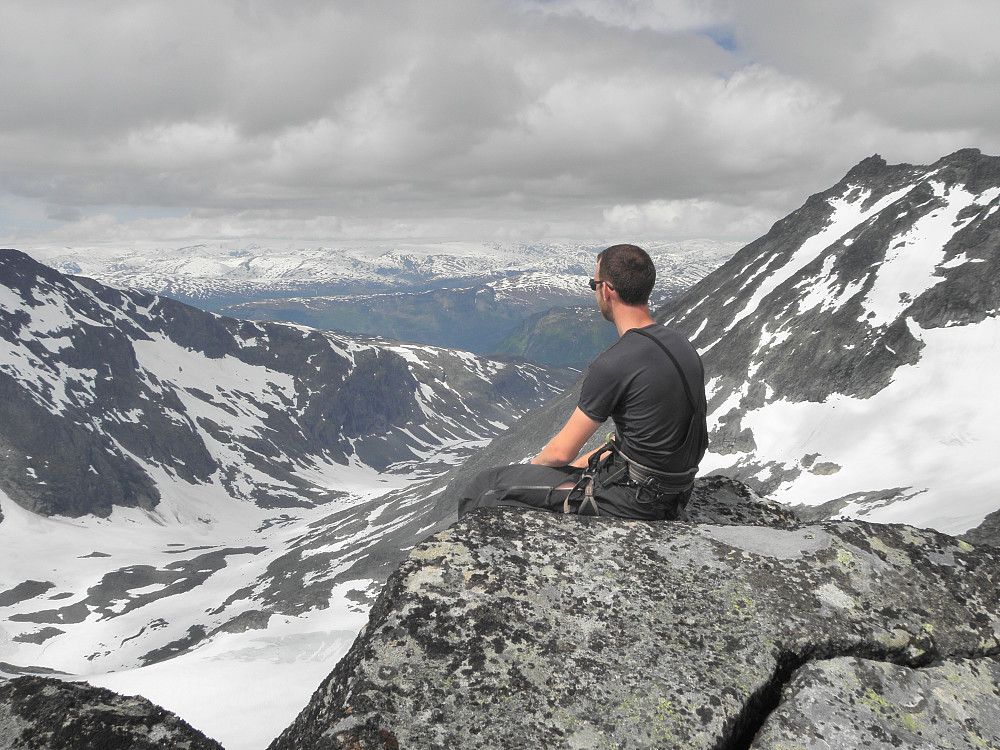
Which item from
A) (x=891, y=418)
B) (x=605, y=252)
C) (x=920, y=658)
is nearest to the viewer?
(x=920, y=658)

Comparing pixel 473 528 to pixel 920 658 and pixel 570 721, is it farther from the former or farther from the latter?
pixel 920 658

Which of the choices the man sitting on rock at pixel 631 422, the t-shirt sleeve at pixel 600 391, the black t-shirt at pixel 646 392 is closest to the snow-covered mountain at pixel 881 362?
the man sitting on rock at pixel 631 422

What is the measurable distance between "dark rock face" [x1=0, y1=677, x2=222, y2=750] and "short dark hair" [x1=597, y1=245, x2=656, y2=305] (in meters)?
6.94

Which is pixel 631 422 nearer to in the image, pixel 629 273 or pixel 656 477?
pixel 656 477

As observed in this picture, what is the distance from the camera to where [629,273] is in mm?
7961

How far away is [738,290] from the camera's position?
19525 cm

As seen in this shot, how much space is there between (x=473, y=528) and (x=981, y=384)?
13190 cm

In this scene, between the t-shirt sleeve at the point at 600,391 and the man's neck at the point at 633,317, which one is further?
the man's neck at the point at 633,317

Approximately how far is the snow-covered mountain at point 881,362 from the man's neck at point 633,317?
60584mm

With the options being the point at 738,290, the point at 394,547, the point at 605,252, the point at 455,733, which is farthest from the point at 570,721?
the point at 738,290

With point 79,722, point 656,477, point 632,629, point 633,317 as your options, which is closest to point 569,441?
point 656,477

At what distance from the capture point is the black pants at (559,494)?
8008 millimetres

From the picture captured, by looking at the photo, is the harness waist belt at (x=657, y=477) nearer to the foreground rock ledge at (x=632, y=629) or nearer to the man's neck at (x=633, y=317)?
the foreground rock ledge at (x=632, y=629)

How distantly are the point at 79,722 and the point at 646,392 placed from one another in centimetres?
694
